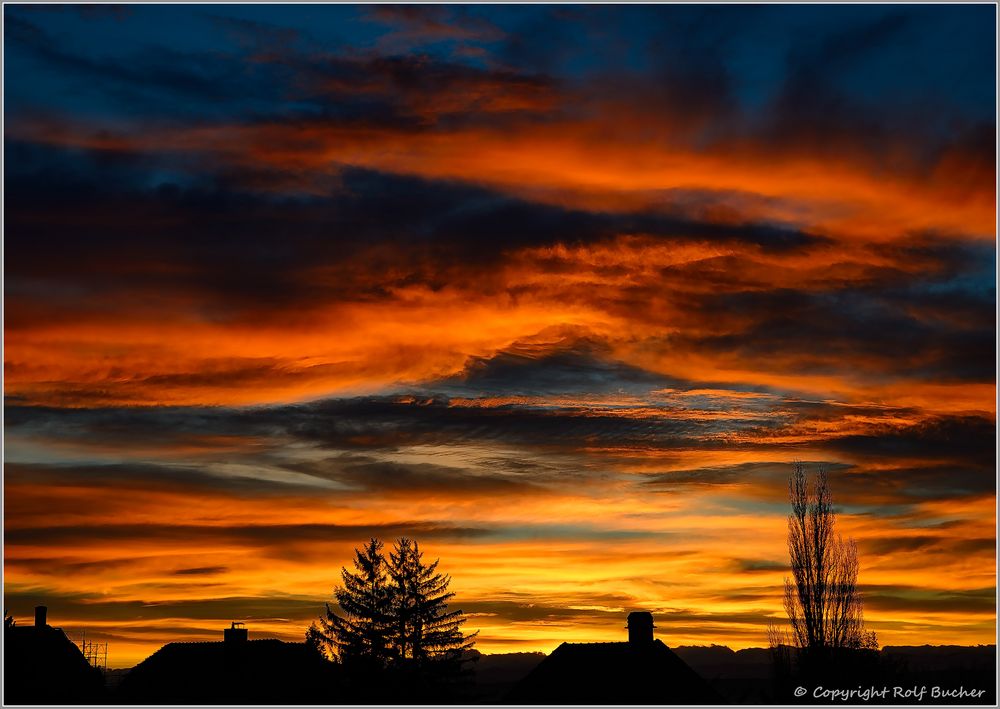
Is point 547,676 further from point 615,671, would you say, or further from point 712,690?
point 712,690

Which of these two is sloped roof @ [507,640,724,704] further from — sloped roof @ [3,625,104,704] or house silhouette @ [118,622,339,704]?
sloped roof @ [3,625,104,704]

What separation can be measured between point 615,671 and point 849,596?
552 inches

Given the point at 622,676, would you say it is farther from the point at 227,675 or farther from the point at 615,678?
the point at 227,675

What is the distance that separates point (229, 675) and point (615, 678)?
A: 20.4 metres

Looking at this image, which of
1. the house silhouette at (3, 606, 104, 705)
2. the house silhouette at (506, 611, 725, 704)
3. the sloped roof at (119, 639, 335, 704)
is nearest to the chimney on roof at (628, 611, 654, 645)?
the house silhouette at (506, 611, 725, 704)

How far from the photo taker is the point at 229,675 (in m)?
63.8

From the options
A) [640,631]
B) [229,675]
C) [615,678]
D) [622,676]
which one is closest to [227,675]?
[229,675]

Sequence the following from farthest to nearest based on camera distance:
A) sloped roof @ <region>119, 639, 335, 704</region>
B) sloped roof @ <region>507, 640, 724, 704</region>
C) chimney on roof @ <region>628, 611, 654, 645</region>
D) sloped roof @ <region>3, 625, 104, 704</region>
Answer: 1. sloped roof @ <region>3, 625, 104, 704</region>
2. sloped roof @ <region>119, 639, 335, 704</region>
3. chimney on roof @ <region>628, 611, 654, 645</region>
4. sloped roof @ <region>507, 640, 724, 704</region>

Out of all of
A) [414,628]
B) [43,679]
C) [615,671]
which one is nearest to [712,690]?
[615,671]

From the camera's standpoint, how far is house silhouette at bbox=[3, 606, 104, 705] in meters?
67.9

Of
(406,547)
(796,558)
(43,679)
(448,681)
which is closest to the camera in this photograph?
(796,558)

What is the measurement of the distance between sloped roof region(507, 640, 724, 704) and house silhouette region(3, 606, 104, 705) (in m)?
27.4

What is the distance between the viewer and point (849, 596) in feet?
207

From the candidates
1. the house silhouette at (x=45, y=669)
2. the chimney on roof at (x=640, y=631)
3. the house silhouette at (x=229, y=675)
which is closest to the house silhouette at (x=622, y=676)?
the chimney on roof at (x=640, y=631)
